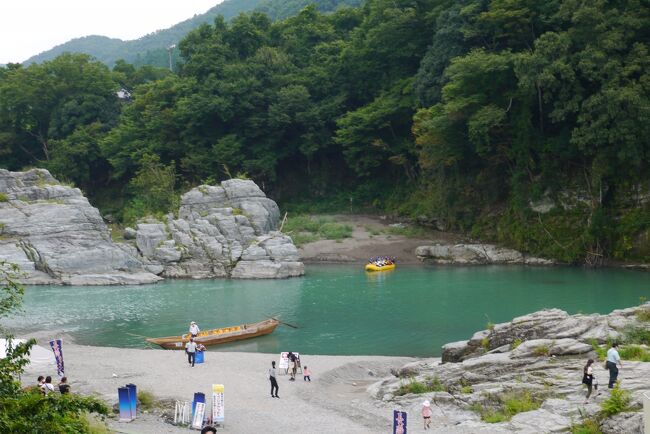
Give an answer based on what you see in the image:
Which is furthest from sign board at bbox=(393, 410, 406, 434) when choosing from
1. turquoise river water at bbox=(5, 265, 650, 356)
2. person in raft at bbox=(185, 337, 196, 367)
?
turquoise river water at bbox=(5, 265, 650, 356)

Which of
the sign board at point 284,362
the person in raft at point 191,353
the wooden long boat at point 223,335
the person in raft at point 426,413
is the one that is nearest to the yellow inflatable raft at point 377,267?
the wooden long boat at point 223,335

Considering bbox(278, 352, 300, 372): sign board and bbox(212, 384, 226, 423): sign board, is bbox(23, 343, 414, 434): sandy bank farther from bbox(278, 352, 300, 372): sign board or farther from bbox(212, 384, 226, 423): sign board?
bbox(278, 352, 300, 372): sign board

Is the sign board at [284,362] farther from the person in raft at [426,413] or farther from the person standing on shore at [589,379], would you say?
the person standing on shore at [589,379]

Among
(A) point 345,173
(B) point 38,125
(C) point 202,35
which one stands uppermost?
(C) point 202,35

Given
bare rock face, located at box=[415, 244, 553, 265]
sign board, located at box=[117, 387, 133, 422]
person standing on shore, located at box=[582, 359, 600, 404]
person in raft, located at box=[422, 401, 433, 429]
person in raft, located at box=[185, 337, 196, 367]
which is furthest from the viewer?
bare rock face, located at box=[415, 244, 553, 265]

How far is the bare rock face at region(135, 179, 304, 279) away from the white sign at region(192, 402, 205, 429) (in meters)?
33.6

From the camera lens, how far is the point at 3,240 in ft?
174

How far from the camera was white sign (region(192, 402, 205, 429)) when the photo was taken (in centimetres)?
2025

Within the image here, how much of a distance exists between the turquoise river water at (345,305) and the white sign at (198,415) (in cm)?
1248

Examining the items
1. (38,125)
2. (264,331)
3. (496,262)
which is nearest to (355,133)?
(496,262)

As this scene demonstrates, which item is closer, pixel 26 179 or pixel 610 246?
pixel 610 246

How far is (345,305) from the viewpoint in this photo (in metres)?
42.6

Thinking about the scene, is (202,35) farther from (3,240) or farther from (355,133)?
(3,240)

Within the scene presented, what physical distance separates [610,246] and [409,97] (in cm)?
2282
